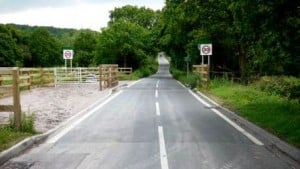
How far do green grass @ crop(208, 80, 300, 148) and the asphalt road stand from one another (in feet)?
2.35

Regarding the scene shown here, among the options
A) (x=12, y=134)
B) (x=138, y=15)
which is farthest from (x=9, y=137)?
(x=138, y=15)

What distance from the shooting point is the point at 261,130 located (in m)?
12.1

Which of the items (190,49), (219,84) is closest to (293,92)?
(219,84)

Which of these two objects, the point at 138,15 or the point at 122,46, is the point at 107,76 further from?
the point at 138,15

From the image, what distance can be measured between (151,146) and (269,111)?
6440mm

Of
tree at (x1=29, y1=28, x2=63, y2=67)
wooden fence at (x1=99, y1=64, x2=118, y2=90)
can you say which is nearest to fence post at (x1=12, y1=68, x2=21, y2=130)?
wooden fence at (x1=99, y1=64, x2=118, y2=90)

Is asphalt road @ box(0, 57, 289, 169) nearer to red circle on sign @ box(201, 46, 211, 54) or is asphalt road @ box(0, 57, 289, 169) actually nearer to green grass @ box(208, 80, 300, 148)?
green grass @ box(208, 80, 300, 148)

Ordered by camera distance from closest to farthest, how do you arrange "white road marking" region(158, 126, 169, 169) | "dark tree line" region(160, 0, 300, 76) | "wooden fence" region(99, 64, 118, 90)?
1. "white road marking" region(158, 126, 169, 169)
2. "dark tree line" region(160, 0, 300, 76)
3. "wooden fence" region(99, 64, 118, 90)

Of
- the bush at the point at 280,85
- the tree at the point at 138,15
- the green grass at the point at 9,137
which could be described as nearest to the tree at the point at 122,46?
the tree at the point at 138,15

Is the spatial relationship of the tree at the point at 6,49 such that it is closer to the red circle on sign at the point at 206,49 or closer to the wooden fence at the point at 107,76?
the wooden fence at the point at 107,76

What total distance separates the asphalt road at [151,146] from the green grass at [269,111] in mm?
716

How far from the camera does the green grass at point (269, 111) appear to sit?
1133 cm

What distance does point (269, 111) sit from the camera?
15.4 m

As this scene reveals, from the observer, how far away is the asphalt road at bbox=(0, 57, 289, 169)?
27.9 ft
